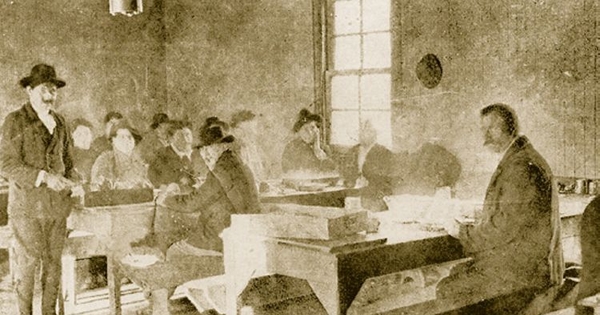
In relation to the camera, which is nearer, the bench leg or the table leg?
the bench leg

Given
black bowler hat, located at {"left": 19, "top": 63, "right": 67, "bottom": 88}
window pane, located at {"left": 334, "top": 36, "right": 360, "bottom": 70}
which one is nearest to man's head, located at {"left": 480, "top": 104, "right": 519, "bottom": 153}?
black bowler hat, located at {"left": 19, "top": 63, "right": 67, "bottom": 88}

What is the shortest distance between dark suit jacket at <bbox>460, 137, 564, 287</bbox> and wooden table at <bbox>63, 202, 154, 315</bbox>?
237 cm

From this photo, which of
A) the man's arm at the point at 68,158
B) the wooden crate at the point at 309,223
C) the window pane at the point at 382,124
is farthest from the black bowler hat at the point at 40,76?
the window pane at the point at 382,124

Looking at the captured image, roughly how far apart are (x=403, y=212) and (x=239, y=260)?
140cm

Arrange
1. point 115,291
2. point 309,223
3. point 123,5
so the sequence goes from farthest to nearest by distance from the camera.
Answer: point 123,5 → point 115,291 → point 309,223

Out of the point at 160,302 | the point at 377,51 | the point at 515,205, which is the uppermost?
the point at 377,51

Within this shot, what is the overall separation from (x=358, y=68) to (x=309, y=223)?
5488 mm

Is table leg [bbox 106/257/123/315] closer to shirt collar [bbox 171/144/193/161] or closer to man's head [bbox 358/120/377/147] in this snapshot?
shirt collar [bbox 171/144/193/161]

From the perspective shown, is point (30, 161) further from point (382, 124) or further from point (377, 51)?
point (377, 51)

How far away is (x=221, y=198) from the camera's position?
192 inches

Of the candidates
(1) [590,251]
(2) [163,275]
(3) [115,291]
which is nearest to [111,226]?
(3) [115,291]

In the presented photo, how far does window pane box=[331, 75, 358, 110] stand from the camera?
336 inches

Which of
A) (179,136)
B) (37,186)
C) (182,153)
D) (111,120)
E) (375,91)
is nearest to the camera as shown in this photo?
(37,186)

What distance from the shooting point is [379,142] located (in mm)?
8258
